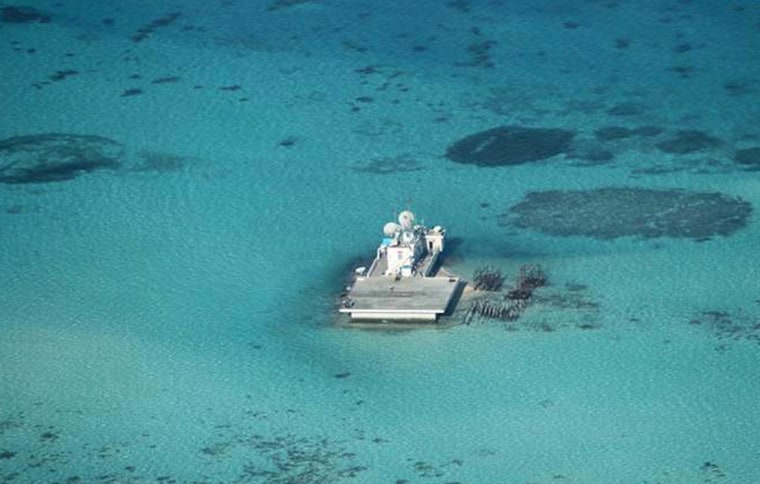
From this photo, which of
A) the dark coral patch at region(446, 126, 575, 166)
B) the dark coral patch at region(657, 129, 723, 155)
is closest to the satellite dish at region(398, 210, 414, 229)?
the dark coral patch at region(446, 126, 575, 166)

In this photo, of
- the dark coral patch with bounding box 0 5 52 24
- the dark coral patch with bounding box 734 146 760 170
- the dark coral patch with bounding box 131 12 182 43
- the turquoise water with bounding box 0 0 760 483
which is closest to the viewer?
the turquoise water with bounding box 0 0 760 483

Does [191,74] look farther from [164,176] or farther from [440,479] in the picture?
[440,479]

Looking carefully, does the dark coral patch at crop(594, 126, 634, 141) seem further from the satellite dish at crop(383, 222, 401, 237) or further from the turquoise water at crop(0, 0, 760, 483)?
the satellite dish at crop(383, 222, 401, 237)

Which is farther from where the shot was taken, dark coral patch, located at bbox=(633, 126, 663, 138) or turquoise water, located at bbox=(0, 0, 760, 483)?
dark coral patch, located at bbox=(633, 126, 663, 138)

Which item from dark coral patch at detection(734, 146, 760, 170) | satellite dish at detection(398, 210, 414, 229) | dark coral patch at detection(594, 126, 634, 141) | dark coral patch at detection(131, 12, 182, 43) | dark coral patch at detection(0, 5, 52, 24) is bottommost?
A: dark coral patch at detection(734, 146, 760, 170)

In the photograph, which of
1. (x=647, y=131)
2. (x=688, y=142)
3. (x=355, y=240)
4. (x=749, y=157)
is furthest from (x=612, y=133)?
(x=355, y=240)

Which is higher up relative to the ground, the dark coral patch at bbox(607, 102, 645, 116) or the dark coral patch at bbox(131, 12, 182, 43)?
the dark coral patch at bbox(131, 12, 182, 43)

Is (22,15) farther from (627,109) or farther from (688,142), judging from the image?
(688,142)

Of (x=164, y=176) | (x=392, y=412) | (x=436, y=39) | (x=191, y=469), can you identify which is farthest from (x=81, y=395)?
(x=436, y=39)
